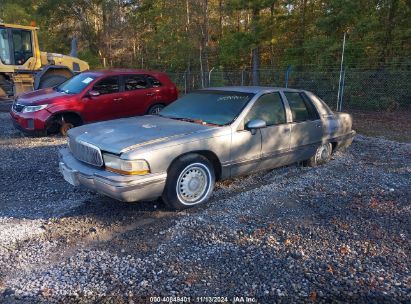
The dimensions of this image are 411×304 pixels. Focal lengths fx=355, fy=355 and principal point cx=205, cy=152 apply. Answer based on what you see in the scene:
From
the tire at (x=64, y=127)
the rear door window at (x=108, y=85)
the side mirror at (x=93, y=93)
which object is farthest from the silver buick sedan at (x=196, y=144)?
the tire at (x=64, y=127)

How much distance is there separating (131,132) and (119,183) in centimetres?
80

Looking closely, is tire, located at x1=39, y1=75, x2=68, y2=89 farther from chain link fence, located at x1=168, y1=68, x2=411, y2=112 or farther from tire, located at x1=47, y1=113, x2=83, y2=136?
chain link fence, located at x1=168, y1=68, x2=411, y2=112

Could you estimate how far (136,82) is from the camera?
901 centimetres

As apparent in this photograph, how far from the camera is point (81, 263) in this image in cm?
317

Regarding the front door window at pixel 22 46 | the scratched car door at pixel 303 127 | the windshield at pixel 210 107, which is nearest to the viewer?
the windshield at pixel 210 107

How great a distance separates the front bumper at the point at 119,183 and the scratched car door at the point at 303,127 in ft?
8.01

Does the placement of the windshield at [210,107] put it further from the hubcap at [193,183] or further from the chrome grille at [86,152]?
the chrome grille at [86,152]

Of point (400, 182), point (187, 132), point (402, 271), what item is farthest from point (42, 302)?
point (400, 182)

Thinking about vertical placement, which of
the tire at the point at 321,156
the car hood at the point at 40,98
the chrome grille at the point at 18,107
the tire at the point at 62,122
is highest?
the car hood at the point at 40,98

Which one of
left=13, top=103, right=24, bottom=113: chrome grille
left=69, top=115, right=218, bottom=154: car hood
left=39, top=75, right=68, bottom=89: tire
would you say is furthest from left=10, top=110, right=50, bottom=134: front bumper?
left=39, top=75, right=68, bottom=89: tire

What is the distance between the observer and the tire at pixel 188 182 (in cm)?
412

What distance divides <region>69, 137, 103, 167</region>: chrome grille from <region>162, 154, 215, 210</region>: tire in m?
0.81

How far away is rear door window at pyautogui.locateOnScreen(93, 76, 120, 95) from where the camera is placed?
8372 mm

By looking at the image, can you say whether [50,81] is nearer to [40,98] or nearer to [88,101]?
[40,98]
